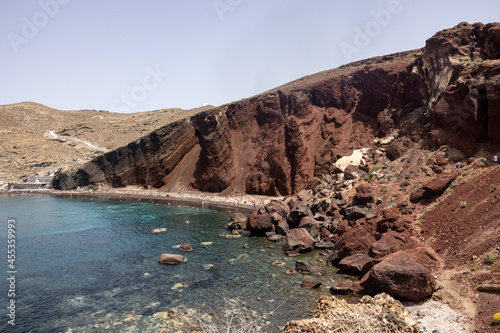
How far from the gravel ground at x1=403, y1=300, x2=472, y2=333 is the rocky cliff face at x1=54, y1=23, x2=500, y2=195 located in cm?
2127

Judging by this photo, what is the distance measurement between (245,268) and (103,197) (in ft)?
227

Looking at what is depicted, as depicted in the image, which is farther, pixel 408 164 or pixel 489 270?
pixel 408 164

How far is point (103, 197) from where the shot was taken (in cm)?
8019

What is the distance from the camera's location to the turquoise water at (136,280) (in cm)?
1708

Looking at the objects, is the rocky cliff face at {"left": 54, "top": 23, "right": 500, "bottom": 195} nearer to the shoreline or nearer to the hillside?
the shoreline

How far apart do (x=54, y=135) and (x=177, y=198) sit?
109764 mm

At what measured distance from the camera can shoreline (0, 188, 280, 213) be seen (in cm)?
5800

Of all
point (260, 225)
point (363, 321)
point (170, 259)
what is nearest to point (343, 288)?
point (363, 321)

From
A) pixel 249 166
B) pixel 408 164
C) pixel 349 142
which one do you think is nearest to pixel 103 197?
pixel 249 166

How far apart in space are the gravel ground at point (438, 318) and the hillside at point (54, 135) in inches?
4129

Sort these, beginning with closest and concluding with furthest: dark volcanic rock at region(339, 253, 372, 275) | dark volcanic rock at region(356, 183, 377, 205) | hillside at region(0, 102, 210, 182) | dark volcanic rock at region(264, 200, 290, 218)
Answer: dark volcanic rock at region(339, 253, 372, 275)
dark volcanic rock at region(356, 183, 377, 205)
dark volcanic rock at region(264, 200, 290, 218)
hillside at region(0, 102, 210, 182)

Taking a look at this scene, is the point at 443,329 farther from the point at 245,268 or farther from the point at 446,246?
the point at 245,268

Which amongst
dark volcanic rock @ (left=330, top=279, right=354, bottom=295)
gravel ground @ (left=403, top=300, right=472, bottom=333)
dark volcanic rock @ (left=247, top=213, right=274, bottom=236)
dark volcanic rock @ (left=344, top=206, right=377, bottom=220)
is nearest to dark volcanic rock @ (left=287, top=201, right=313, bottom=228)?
dark volcanic rock @ (left=247, top=213, right=274, bottom=236)

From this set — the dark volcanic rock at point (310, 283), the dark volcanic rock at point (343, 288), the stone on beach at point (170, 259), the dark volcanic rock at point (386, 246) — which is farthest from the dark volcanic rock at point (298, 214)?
the dark volcanic rock at point (343, 288)
